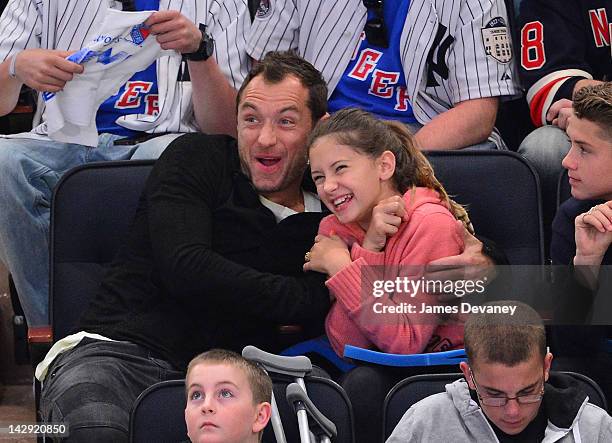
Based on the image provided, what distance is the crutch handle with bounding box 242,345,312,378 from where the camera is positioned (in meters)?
2.37

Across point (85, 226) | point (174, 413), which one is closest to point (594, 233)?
point (174, 413)

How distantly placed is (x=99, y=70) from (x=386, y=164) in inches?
29.9

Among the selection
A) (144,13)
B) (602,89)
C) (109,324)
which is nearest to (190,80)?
(144,13)

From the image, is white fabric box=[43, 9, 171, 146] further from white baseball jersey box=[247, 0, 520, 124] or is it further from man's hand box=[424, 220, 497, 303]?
man's hand box=[424, 220, 497, 303]

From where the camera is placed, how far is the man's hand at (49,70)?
2979 mm

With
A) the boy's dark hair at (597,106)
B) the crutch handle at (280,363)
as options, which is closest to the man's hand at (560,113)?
the boy's dark hair at (597,106)

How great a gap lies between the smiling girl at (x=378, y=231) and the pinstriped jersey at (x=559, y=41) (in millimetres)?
732

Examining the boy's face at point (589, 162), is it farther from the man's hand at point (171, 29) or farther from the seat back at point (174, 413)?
the man's hand at point (171, 29)

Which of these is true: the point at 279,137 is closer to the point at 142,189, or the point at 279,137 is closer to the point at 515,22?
the point at 142,189

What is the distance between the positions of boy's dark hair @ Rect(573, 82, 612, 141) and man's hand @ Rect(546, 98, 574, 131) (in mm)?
458

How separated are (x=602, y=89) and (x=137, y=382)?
3.78 feet

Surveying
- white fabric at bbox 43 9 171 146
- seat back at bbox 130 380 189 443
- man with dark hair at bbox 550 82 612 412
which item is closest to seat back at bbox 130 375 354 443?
seat back at bbox 130 380 189 443

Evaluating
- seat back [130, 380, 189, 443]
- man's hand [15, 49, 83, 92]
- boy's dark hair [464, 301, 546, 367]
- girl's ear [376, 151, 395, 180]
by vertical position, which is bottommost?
seat back [130, 380, 189, 443]

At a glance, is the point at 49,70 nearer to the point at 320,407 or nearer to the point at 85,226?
the point at 85,226
